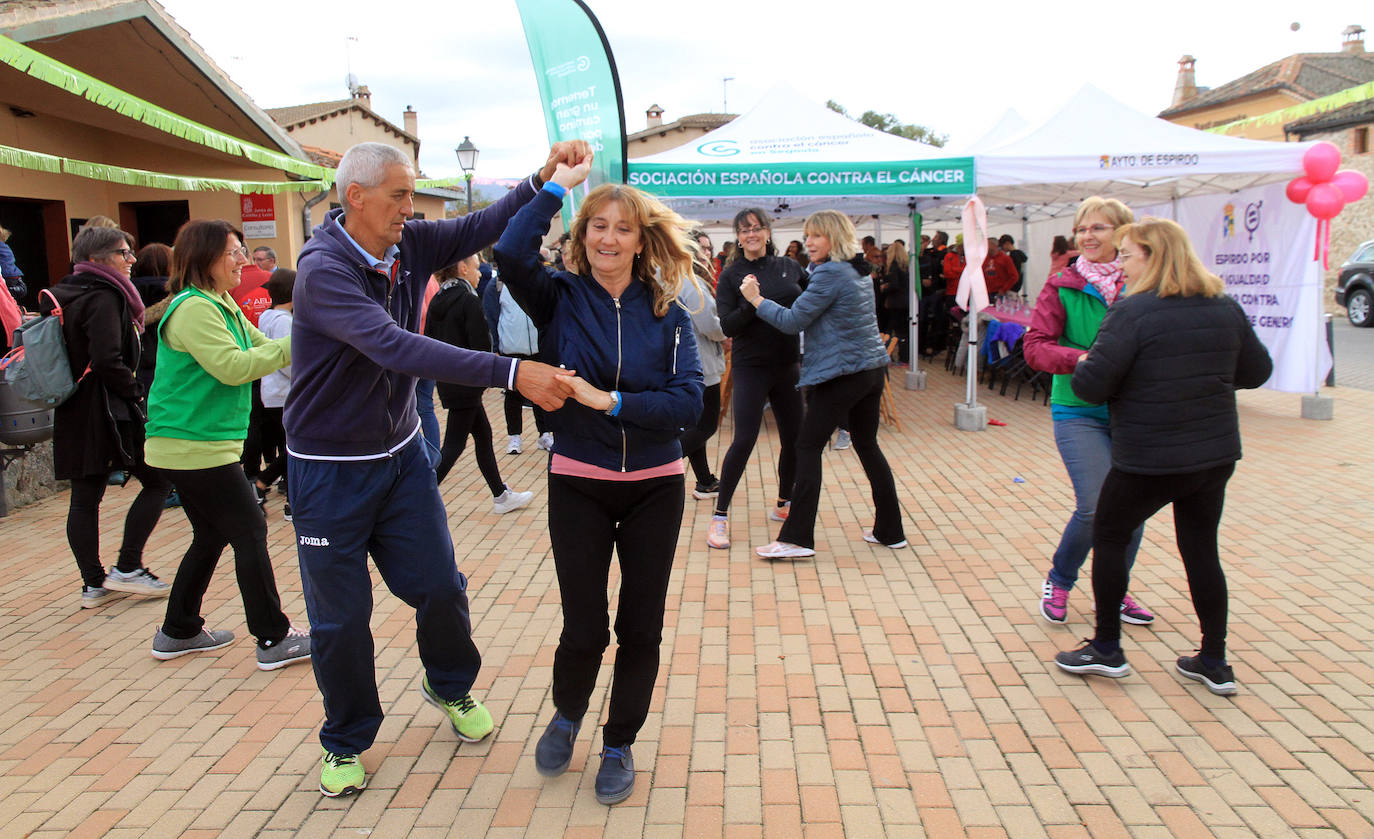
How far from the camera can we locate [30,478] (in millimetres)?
7008

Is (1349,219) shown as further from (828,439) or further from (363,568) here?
(363,568)

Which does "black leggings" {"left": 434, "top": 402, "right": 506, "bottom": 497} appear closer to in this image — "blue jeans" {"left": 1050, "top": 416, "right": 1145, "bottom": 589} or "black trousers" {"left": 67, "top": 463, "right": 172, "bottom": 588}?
"black trousers" {"left": 67, "top": 463, "right": 172, "bottom": 588}

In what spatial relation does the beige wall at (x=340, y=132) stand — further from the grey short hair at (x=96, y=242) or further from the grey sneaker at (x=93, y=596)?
the grey sneaker at (x=93, y=596)

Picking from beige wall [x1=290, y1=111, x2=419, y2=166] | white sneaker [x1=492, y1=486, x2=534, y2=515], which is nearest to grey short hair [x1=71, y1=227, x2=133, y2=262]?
white sneaker [x1=492, y1=486, x2=534, y2=515]

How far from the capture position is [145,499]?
4652 mm

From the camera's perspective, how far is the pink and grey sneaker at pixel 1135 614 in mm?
4156

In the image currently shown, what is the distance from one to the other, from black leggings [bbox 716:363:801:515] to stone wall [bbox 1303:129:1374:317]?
24.4 m

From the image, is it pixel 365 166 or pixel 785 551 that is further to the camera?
pixel 785 551

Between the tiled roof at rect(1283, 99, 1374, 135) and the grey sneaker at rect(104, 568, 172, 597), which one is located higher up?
the tiled roof at rect(1283, 99, 1374, 135)

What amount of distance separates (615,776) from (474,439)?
3.85m

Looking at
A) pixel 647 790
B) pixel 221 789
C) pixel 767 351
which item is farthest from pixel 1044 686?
pixel 221 789

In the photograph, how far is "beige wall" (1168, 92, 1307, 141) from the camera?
28.7 meters

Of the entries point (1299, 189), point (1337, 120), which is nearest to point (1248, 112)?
point (1337, 120)

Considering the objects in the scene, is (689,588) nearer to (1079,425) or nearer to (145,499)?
(1079,425)
